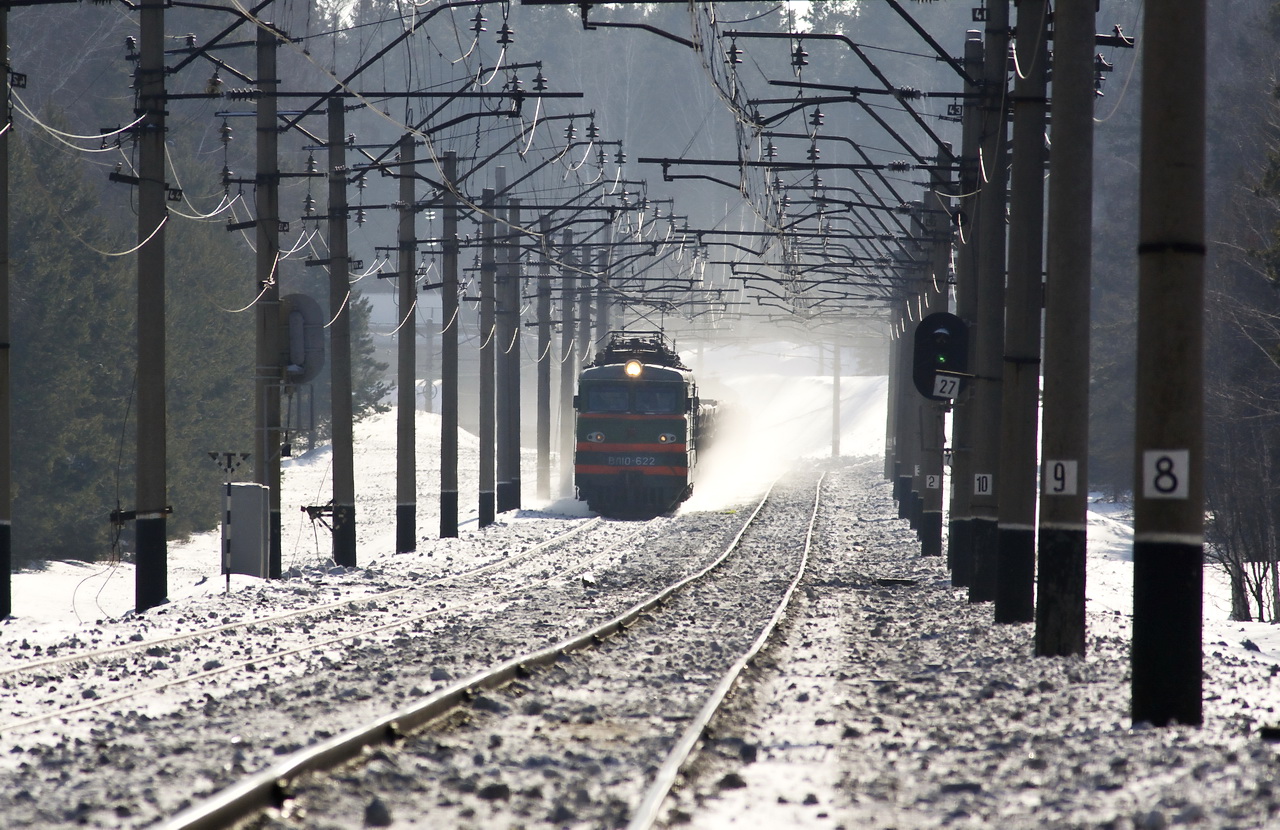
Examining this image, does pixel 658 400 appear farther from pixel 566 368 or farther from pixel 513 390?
pixel 566 368

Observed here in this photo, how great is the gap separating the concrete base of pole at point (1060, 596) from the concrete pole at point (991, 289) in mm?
4335

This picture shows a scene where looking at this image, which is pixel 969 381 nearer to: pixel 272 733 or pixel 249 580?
pixel 249 580

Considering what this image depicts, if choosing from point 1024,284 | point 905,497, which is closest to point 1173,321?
point 1024,284

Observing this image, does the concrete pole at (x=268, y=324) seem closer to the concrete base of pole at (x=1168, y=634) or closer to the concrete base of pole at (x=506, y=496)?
the concrete base of pole at (x=1168, y=634)

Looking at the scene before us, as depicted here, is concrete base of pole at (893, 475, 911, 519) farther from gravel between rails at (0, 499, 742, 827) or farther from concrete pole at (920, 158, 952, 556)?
gravel between rails at (0, 499, 742, 827)

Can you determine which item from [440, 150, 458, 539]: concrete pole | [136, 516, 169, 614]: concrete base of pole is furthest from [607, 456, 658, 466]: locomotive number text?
[136, 516, 169, 614]: concrete base of pole

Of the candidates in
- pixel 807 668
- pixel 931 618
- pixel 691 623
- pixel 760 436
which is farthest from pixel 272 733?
pixel 760 436

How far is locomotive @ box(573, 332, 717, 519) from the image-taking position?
112ft

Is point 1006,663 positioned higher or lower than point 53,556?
higher

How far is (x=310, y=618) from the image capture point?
1527cm

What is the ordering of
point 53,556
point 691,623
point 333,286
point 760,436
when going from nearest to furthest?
point 691,623 → point 333,286 → point 53,556 → point 760,436

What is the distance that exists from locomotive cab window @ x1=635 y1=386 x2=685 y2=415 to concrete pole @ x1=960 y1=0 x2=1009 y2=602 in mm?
A: 17668

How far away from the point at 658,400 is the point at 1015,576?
20153 mm

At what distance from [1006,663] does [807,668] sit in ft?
5.23
